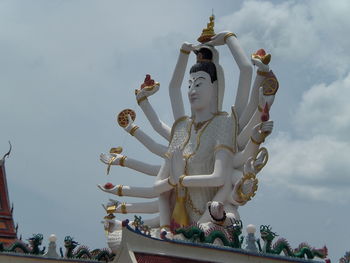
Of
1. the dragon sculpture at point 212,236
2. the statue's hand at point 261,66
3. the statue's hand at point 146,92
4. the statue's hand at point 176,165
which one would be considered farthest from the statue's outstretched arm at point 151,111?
the dragon sculpture at point 212,236

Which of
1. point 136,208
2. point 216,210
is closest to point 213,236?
point 216,210

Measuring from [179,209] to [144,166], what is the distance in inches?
91.2

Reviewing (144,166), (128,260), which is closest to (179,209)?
(144,166)

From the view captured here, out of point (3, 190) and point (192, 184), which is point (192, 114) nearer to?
point (192, 184)

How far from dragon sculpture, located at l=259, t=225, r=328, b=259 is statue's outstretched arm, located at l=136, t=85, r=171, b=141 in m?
5.98

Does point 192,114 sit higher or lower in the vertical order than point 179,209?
higher

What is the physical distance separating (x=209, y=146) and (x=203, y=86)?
1.48 m

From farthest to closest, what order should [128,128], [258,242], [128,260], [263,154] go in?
[128,128] → [263,154] → [258,242] → [128,260]

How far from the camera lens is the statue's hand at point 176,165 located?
57.8ft

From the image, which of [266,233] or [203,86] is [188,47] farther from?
[266,233]

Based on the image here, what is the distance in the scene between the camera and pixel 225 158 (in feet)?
57.5

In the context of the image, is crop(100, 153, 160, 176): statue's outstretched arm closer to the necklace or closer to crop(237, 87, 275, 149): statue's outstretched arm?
the necklace

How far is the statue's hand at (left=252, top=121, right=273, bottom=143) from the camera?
→ 16.8m

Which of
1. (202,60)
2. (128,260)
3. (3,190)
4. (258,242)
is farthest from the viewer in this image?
(3,190)
